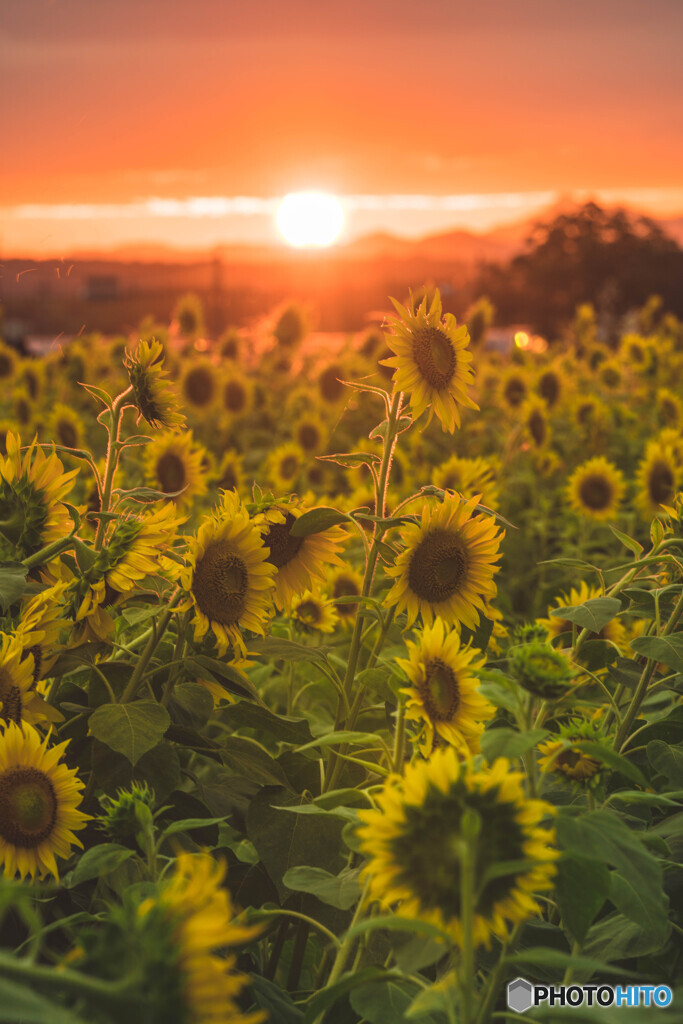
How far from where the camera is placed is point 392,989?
873mm

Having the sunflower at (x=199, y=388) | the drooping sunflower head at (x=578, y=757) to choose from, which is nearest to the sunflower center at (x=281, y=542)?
the drooping sunflower head at (x=578, y=757)

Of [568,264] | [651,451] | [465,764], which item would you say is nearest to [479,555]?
[465,764]

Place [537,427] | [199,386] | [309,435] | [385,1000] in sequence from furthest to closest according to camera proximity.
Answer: [199,386] < [309,435] < [537,427] < [385,1000]

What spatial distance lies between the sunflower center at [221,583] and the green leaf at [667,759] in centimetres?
56

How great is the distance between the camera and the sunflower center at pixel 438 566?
1.38 meters

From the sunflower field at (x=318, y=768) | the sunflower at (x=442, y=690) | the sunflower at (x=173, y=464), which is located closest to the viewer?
the sunflower field at (x=318, y=768)

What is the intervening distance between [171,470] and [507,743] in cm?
197

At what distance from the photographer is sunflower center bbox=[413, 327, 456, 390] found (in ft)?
4.70

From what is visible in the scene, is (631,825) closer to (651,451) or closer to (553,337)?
(651,451)

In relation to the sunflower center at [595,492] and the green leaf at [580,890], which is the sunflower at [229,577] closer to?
the green leaf at [580,890]

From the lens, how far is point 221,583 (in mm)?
1203

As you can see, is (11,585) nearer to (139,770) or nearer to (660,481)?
(139,770)

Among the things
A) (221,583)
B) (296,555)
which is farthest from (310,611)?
(221,583)

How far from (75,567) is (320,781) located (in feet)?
1.54
